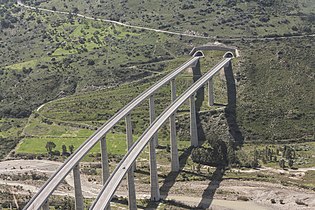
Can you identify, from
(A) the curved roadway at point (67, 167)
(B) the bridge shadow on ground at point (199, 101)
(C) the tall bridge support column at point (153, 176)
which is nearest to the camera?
(A) the curved roadway at point (67, 167)

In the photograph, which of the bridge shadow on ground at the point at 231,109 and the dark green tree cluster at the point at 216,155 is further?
the bridge shadow on ground at the point at 231,109

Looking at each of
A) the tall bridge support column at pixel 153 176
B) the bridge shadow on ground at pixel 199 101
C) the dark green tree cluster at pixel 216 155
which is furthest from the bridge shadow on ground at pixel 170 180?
the bridge shadow on ground at pixel 199 101

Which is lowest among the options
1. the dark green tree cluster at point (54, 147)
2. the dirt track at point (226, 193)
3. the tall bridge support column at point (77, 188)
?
the dirt track at point (226, 193)

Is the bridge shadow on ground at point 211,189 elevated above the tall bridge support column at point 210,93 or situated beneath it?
situated beneath

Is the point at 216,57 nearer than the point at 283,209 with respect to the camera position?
No

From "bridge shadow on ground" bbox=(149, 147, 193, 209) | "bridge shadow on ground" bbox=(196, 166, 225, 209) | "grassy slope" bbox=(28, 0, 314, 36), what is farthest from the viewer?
"grassy slope" bbox=(28, 0, 314, 36)

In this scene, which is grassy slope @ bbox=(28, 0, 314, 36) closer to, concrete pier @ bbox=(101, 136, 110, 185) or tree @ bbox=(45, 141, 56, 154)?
tree @ bbox=(45, 141, 56, 154)

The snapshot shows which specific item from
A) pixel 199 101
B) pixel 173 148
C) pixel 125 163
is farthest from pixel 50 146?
pixel 125 163

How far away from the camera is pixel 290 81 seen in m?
122

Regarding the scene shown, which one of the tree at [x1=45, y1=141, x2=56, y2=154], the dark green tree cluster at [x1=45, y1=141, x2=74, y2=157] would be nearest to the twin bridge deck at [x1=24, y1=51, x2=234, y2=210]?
the dark green tree cluster at [x1=45, y1=141, x2=74, y2=157]

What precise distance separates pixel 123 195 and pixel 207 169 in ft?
61.7

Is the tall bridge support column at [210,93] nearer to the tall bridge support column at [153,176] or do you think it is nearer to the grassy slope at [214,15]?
the tall bridge support column at [153,176]

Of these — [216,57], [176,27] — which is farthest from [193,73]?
[176,27]

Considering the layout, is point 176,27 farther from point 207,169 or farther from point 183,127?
point 207,169
